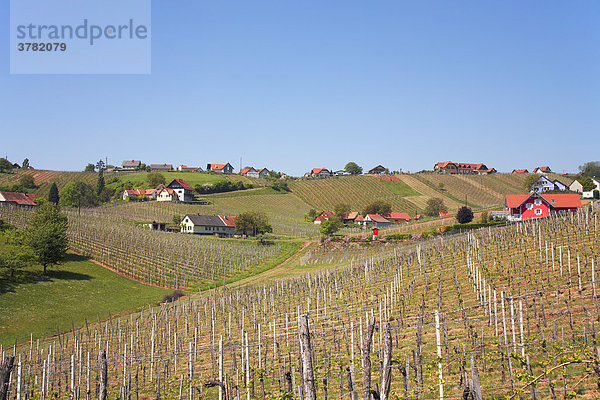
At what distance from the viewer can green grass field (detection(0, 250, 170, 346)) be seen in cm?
3322

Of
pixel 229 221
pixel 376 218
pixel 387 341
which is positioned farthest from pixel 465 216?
pixel 387 341

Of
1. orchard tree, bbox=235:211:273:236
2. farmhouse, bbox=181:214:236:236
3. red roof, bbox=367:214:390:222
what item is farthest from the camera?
red roof, bbox=367:214:390:222

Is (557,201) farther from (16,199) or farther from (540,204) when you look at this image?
(16,199)

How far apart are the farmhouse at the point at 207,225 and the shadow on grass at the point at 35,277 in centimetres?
3288

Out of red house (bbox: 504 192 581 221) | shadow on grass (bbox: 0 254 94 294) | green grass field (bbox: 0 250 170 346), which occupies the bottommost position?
green grass field (bbox: 0 250 170 346)

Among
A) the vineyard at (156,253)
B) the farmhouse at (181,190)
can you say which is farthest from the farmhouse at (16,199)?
the farmhouse at (181,190)

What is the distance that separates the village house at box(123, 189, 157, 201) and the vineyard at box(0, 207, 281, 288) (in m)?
44.0

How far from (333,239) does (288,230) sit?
21099 mm

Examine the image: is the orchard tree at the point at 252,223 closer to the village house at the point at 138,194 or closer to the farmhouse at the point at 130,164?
the village house at the point at 138,194

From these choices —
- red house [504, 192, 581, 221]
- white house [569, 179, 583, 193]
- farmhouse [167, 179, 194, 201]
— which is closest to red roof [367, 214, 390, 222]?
red house [504, 192, 581, 221]

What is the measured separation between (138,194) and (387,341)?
112 meters

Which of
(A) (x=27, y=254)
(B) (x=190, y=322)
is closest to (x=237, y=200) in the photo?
(A) (x=27, y=254)

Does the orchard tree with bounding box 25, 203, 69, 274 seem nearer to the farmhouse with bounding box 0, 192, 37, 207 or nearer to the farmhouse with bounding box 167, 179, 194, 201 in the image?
the farmhouse with bounding box 0, 192, 37, 207

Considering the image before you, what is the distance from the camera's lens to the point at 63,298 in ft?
128
